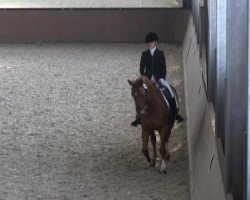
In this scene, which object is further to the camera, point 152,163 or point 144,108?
point 152,163

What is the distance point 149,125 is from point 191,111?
141 centimetres

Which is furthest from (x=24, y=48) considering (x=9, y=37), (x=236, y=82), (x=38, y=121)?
(x=236, y=82)

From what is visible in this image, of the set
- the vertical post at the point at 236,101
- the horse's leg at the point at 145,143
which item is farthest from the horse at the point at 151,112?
the vertical post at the point at 236,101

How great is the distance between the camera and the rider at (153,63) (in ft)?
27.7

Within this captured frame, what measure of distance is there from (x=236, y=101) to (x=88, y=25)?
15.3 m

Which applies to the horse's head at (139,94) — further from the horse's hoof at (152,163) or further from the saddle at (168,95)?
the horse's hoof at (152,163)

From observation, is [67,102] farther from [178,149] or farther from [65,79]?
[178,149]

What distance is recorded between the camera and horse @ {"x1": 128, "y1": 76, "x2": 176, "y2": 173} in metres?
7.54

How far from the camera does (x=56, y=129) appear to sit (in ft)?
34.6

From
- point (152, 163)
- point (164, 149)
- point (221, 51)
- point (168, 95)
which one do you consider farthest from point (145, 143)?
point (221, 51)

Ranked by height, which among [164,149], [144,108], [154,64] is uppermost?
[154,64]

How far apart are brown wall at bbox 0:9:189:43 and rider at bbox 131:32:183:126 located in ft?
34.9

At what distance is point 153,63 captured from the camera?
27.8ft

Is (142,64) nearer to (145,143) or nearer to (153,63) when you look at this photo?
(153,63)
